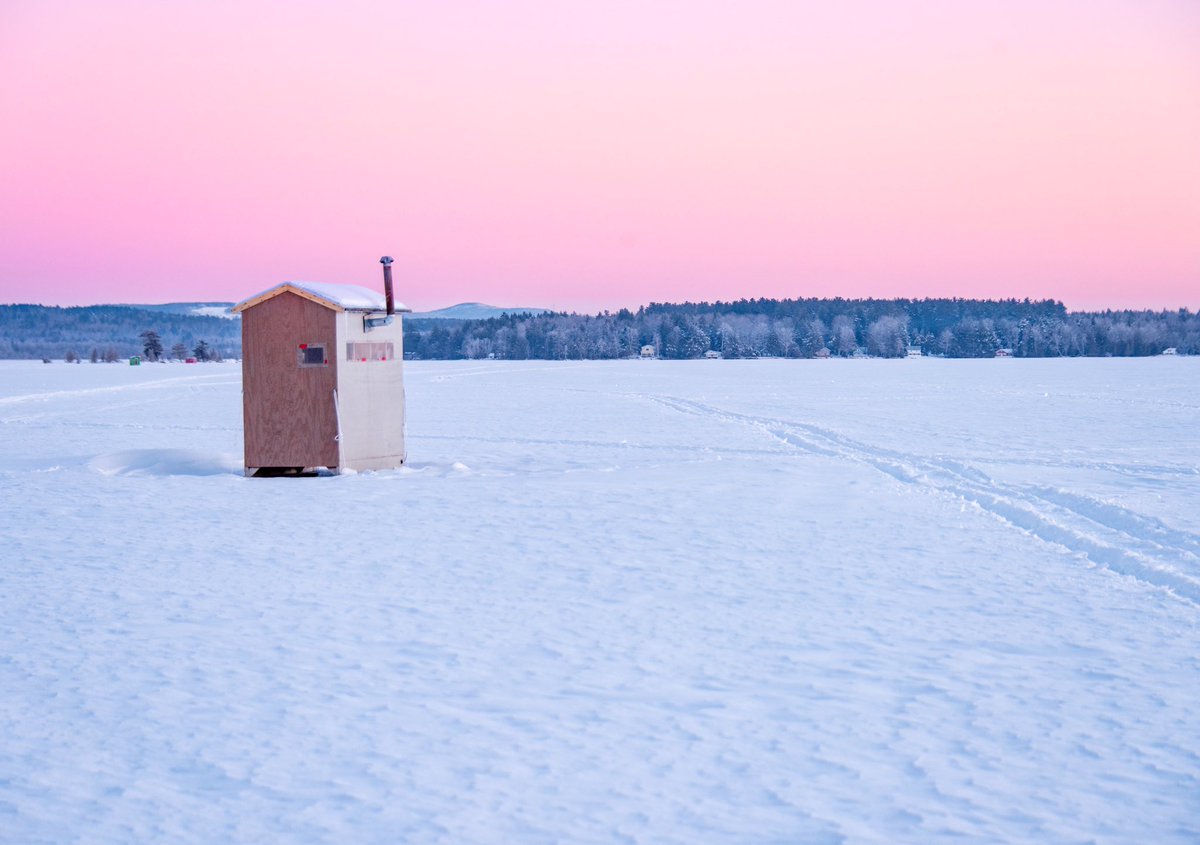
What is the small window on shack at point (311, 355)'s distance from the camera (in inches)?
591

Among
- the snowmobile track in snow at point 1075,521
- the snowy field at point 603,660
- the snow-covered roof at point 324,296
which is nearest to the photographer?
the snowy field at point 603,660

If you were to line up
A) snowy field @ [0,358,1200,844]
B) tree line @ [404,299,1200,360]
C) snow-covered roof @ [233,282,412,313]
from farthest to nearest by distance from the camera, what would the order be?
1. tree line @ [404,299,1200,360]
2. snow-covered roof @ [233,282,412,313]
3. snowy field @ [0,358,1200,844]

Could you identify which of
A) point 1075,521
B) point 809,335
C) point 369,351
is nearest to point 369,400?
point 369,351

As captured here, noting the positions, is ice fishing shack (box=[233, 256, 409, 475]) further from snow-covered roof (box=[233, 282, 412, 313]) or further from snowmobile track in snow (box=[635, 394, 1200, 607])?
snowmobile track in snow (box=[635, 394, 1200, 607])

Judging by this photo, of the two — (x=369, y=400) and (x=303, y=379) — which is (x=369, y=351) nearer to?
(x=369, y=400)

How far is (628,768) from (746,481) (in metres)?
10.1

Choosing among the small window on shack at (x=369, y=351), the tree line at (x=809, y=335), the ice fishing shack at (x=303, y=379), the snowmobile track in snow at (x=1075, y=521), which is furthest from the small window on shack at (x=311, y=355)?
the tree line at (x=809, y=335)

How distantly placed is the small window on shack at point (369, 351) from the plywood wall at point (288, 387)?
334mm

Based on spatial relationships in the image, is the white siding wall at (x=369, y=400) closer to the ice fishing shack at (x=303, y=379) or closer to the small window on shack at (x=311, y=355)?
the ice fishing shack at (x=303, y=379)

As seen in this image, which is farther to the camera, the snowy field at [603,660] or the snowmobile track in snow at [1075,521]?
the snowmobile track in snow at [1075,521]

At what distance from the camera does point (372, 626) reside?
7.28 m

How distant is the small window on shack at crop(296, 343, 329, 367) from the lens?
49.3 ft

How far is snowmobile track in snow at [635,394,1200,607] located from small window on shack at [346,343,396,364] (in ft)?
23.8

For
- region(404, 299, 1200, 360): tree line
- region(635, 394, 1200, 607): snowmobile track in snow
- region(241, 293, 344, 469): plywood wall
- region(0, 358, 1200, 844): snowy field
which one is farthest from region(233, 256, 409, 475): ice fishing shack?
region(404, 299, 1200, 360): tree line
